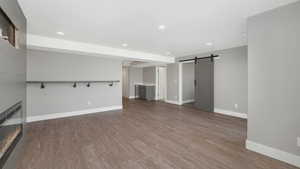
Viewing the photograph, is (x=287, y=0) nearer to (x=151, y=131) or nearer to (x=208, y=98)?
(x=151, y=131)

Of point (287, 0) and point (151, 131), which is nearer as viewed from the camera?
point (287, 0)

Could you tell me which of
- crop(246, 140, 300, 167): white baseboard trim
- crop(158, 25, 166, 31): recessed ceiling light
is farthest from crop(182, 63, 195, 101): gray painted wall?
crop(246, 140, 300, 167): white baseboard trim

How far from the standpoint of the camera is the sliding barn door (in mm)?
5275

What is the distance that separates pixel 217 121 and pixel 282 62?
2.55 meters

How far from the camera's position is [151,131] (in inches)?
128

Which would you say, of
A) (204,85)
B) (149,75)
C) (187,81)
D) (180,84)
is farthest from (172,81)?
(149,75)

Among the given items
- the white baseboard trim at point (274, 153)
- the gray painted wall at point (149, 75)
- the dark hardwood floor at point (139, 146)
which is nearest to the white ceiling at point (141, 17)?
the white baseboard trim at point (274, 153)

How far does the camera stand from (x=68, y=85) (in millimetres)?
4500

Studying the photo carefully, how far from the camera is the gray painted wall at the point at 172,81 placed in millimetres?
6761

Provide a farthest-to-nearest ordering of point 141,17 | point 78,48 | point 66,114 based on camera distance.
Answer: point 66,114
point 78,48
point 141,17

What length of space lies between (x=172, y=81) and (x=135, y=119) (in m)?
3.49

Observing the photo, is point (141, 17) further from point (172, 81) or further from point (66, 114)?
point (172, 81)

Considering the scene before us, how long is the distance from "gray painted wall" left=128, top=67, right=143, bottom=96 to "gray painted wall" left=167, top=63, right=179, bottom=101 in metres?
2.60

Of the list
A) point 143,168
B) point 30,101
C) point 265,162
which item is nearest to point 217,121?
point 265,162
